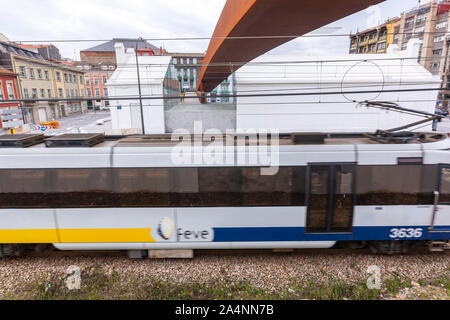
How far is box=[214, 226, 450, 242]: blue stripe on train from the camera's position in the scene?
5809 millimetres

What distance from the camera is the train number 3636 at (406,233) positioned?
584cm

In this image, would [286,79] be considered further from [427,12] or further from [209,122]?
[427,12]

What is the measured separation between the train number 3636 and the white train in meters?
0.02

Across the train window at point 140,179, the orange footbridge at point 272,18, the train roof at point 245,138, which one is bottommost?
the train window at point 140,179

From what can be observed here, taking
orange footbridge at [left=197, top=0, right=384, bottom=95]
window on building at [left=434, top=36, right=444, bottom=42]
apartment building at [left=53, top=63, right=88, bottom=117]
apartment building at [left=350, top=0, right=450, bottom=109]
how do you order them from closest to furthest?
orange footbridge at [left=197, top=0, right=384, bottom=95]
apartment building at [left=350, top=0, right=450, bottom=109]
window on building at [left=434, top=36, right=444, bottom=42]
apartment building at [left=53, top=63, right=88, bottom=117]

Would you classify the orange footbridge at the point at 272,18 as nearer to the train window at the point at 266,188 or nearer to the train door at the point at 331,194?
the train door at the point at 331,194

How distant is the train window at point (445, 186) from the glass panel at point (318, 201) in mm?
2585

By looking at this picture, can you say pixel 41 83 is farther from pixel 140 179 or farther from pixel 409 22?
pixel 409 22

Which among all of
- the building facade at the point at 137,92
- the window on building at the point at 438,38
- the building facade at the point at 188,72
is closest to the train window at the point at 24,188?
the building facade at the point at 137,92

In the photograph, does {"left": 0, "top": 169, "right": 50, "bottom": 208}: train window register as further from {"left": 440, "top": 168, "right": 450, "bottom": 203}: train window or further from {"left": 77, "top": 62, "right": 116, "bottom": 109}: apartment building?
{"left": 77, "top": 62, "right": 116, "bottom": 109}: apartment building

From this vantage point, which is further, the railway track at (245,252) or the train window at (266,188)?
the railway track at (245,252)

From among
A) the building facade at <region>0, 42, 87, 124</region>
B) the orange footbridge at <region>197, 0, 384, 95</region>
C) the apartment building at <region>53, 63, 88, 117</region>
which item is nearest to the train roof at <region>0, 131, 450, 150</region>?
the orange footbridge at <region>197, 0, 384, 95</region>

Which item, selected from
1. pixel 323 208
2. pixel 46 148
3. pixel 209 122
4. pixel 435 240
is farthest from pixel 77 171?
pixel 209 122

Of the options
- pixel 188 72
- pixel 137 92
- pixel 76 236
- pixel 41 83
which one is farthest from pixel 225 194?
pixel 188 72
